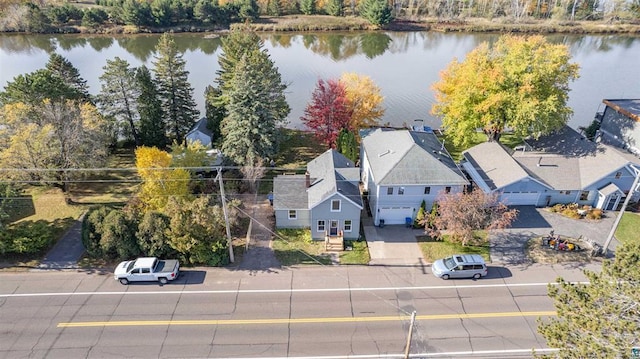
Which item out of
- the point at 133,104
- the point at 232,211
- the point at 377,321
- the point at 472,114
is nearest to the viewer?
the point at 377,321

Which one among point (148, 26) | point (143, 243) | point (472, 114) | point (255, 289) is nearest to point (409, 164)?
point (472, 114)

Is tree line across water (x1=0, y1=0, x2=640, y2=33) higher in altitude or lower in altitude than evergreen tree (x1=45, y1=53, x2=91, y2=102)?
higher

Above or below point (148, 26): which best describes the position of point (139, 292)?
below

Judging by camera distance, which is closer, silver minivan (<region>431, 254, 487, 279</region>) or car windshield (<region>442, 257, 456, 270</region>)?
silver minivan (<region>431, 254, 487, 279</region>)

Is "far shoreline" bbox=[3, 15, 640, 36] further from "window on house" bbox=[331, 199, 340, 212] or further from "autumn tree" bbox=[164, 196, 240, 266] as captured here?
"autumn tree" bbox=[164, 196, 240, 266]

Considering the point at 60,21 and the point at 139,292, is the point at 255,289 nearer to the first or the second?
the point at 139,292

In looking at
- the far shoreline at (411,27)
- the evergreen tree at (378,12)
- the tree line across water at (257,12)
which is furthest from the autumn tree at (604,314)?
the far shoreline at (411,27)

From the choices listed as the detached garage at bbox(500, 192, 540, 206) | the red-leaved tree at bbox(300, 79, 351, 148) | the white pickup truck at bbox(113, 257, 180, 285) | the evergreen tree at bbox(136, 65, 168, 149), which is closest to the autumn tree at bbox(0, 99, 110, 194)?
the evergreen tree at bbox(136, 65, 168, 149)
